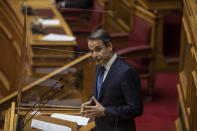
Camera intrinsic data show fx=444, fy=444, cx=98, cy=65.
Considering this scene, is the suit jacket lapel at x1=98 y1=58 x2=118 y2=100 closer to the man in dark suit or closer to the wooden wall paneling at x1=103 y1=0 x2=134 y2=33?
the man in dark suit

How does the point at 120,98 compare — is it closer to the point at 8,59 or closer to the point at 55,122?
the point at 55,122

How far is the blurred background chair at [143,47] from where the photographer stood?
16.4 ft

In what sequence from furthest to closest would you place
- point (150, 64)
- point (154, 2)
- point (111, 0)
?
1. point (111, 0)
2. point (154, 2)
3. point (150, 64)

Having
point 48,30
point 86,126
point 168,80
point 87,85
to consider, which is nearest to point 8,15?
point 48,30

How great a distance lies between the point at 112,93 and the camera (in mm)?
2293

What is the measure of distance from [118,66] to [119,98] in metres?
0.17

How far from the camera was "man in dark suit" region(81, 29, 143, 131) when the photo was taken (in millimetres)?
2248

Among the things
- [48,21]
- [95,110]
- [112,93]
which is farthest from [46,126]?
[48,21]

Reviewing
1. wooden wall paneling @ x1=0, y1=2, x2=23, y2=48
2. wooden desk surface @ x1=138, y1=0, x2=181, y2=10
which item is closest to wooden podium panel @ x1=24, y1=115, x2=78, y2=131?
wooden wall paneling @ x1=0, y1=2, x2=23, y2=48

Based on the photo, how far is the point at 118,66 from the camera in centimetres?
232

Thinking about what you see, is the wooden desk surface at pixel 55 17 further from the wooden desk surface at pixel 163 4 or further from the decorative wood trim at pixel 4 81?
the wooden desk surface at pixel 163 4

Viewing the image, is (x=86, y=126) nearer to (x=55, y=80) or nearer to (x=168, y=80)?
(x=55, y=80)

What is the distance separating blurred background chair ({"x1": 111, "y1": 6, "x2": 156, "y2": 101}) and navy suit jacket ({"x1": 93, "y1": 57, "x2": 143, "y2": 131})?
2603mm

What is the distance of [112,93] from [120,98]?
5cm
